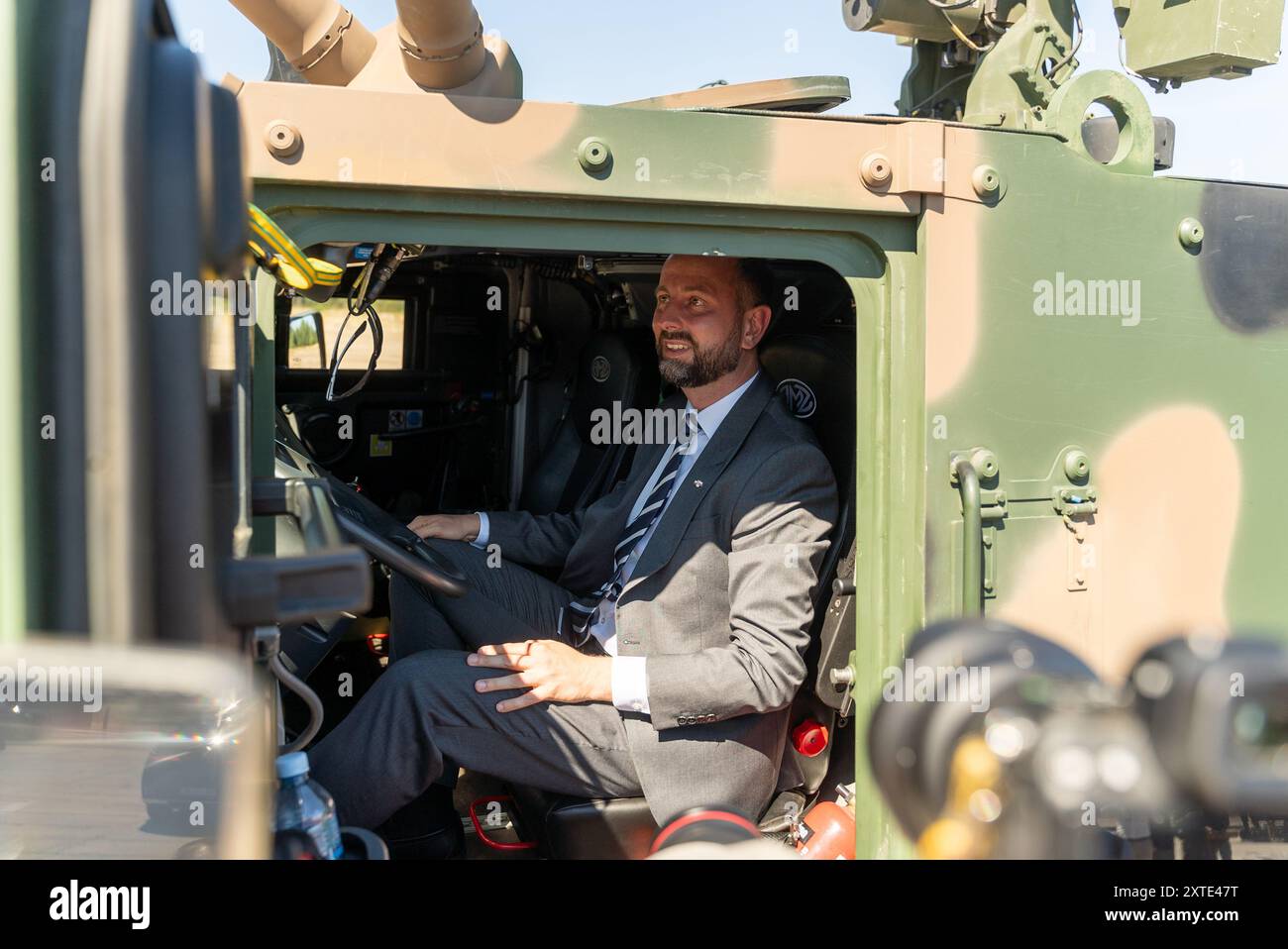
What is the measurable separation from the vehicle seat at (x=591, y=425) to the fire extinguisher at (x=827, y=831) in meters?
1.68

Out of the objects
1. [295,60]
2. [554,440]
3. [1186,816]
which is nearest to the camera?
[1186,816]

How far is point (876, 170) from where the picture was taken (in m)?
2.24

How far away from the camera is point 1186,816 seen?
139cm

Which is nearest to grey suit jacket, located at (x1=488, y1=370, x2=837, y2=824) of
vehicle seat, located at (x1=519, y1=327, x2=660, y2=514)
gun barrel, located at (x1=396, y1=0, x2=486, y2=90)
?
gun barrel, located at (x1=396, y1=0, x2=486, y2=90)

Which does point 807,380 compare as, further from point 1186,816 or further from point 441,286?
point 441,286

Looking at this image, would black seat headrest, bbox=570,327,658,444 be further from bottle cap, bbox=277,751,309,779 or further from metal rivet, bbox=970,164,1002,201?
bottle cap, bbox=277,751,309,779

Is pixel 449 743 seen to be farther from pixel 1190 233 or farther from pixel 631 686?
pixel 1190 233

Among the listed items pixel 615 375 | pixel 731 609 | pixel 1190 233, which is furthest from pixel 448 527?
pixel 1190 233

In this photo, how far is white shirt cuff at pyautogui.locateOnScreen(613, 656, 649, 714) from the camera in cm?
247

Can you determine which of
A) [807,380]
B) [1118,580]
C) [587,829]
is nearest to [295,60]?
[807,380]

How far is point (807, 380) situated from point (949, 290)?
72cm

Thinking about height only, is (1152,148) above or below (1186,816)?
above

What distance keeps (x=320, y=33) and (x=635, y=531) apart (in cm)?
135
